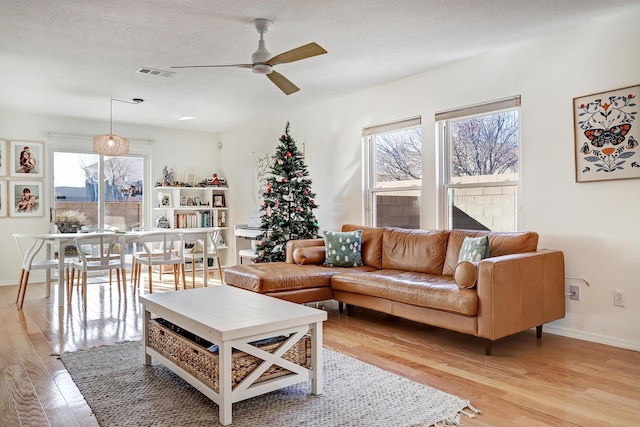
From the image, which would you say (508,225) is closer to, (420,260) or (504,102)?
(420,260)

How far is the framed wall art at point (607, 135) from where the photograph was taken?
129 inches

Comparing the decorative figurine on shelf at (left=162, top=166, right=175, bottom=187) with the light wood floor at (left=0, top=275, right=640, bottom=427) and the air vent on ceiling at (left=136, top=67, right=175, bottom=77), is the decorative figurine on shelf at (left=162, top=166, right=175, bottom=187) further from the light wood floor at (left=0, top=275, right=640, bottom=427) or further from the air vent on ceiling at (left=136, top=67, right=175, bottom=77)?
the light wood floor at (left=0, top=275, right=640, bottom=427)

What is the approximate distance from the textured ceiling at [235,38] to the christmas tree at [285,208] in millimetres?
865

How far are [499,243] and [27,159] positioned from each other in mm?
6303

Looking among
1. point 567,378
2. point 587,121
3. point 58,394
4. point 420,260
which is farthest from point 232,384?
point 587,121

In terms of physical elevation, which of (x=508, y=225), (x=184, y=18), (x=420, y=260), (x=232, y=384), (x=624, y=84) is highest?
(x=184, y=18)

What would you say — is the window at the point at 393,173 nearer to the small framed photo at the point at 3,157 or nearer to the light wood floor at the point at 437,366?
the light wood floor at the point at 437,366

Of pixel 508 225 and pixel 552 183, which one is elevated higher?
pixel 552 183

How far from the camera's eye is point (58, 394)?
2516mm

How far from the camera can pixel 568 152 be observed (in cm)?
362

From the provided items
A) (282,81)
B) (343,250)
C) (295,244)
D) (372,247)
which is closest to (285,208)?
(295,244)

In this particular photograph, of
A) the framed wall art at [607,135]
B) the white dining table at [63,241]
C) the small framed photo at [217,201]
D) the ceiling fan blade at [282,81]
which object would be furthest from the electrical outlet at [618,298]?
the small framed photo at [217,201]

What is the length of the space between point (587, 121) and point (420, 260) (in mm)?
1761

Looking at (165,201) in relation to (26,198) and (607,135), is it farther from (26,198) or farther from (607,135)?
(607,135)
